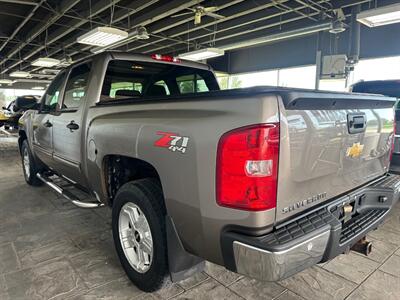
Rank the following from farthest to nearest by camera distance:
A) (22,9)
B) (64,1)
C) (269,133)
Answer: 1. (22,9)
2. (64,1)
3. (269,133)

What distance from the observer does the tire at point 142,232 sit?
5.91ft

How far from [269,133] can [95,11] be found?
27.4 feet

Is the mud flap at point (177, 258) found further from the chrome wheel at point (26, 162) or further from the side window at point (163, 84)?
the chrome wheel at point (26, 162)

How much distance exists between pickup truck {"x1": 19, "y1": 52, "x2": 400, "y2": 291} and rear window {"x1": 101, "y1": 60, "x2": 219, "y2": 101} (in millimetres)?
225

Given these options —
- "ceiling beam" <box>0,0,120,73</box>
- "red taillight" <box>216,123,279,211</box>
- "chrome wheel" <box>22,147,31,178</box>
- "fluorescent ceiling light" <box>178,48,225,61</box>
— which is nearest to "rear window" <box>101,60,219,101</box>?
"red taillight" <box>216,123,279,211</box>

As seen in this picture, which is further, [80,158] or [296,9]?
[296,9]

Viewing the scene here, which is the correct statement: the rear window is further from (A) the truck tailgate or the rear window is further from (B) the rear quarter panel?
(A) the truck tailgate

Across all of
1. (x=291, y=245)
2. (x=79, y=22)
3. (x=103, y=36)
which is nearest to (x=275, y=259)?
(x=291, y=245)

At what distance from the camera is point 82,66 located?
2967 mm

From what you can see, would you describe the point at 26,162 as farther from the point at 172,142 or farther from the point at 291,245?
the point at 291,245

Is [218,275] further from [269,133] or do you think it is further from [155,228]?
[269,133]

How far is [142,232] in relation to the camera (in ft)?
6.63

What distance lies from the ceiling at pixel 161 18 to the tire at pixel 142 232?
6.29m

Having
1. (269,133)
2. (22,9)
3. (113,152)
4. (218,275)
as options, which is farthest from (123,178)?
(22,9)
